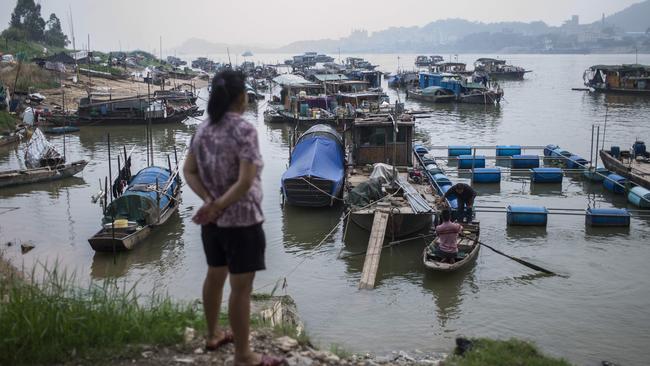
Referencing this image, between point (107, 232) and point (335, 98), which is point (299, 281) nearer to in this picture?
point (107, 232)

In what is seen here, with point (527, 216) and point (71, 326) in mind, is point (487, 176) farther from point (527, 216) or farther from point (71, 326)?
point (71, 326)

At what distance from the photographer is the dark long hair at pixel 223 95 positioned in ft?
14.9

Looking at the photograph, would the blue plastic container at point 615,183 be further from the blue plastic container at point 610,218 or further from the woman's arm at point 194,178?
the woman's arm at point 194,178

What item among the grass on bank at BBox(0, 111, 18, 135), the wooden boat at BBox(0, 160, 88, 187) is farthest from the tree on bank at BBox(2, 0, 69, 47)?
the wooden boat at BBox(0, 160, 88, 187)

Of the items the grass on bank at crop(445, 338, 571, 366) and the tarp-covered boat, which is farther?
the tarp-covered boat

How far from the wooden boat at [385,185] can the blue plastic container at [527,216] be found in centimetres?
226

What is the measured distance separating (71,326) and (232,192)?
7.12ft

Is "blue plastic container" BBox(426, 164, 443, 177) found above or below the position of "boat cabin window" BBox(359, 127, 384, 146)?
below

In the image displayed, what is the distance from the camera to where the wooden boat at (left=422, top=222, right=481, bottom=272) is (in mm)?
12820

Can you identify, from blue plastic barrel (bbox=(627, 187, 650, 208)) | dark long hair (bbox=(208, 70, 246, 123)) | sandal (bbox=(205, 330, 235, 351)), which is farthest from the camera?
blue plastic barrel (bbox=(627, 187, 650, 208))

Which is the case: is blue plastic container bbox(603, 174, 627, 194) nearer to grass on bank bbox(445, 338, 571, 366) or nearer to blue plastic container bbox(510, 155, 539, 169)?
blue plastic container bbox(510, 155, 539, 169)

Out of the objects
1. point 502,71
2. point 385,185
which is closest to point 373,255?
point 385,185

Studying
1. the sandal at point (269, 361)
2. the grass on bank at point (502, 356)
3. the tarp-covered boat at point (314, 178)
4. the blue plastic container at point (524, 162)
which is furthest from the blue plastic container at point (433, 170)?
the sandal at point (269, 361)

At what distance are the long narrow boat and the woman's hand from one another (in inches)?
421
